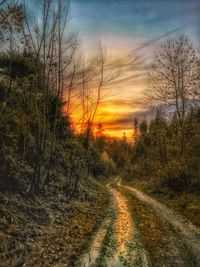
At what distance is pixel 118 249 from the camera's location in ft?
34.4

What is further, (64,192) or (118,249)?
(64,192)

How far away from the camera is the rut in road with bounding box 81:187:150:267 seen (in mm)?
9094

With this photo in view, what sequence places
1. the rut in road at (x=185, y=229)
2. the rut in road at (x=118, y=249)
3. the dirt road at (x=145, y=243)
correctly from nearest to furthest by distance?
the rut in road at (x=118, y=249) < the dirt road at (x=145, y=243) < the rut in road at (x=185, y=229)

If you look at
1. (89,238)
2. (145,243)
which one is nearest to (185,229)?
(145,243)

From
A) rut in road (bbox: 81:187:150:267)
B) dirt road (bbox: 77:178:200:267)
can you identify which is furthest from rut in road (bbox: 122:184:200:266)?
rut in road (bbox: 81:187:150:267)

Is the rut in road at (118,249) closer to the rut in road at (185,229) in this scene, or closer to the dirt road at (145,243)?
the dirt road at (145,243)

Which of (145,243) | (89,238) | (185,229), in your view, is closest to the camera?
(145,243)

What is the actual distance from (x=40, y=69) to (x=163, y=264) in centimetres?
1296

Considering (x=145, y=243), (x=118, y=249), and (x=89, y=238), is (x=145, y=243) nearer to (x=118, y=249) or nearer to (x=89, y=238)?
(x=118, y=249)

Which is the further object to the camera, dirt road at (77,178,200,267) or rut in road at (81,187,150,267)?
dirt road at (77,178,200,267)

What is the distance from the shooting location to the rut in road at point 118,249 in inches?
358

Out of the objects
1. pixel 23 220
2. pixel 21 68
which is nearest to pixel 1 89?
pixel 21 68

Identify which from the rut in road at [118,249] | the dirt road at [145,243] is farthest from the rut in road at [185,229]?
the rut in road at [118,249]

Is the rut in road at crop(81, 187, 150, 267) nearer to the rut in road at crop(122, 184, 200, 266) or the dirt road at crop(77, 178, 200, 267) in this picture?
the dirt road at crop(77, 178, 200, 267)
